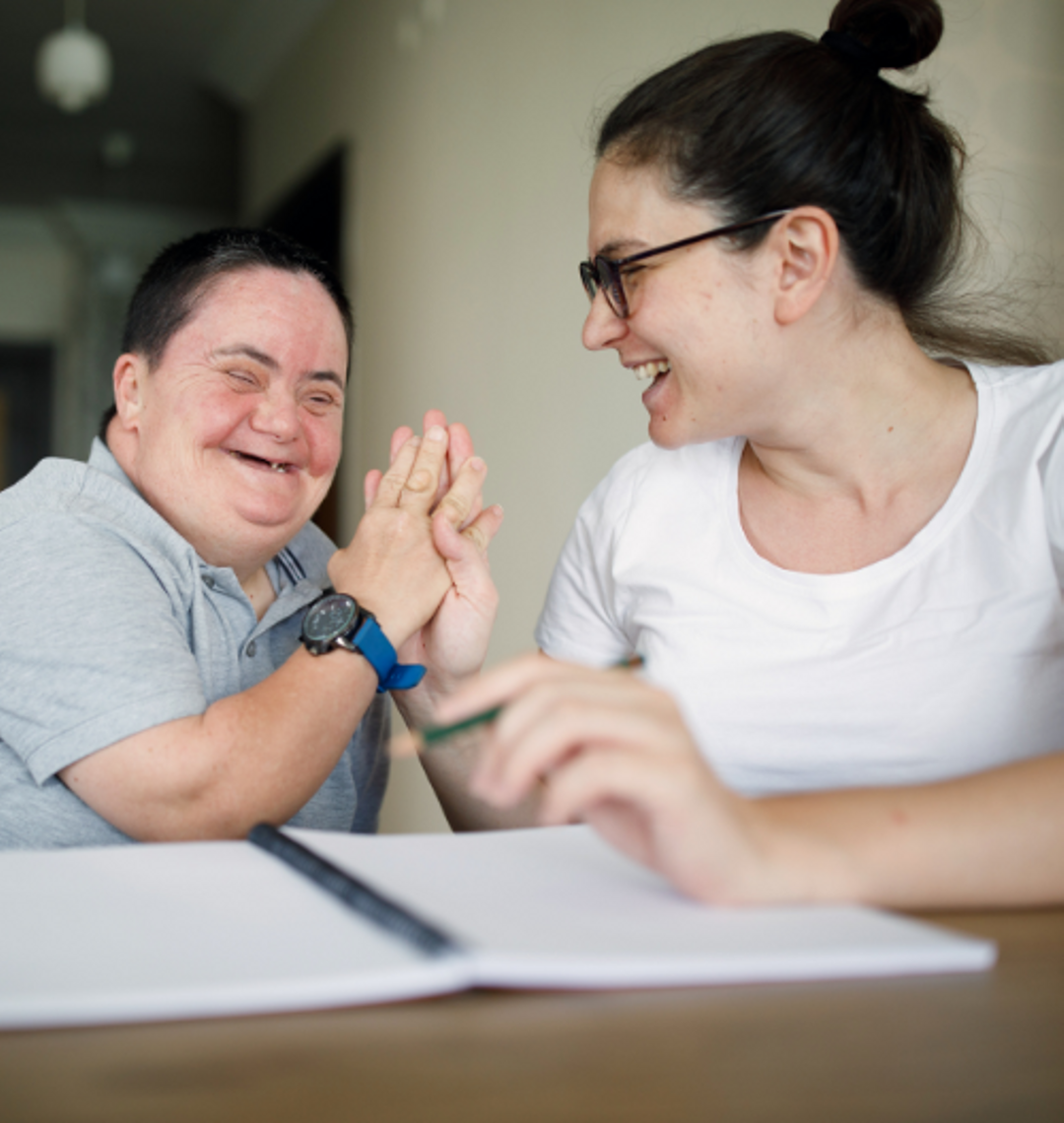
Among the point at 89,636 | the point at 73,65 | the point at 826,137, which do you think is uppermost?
the point at 73,65

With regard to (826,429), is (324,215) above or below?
above

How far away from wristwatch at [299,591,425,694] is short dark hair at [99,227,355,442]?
0.45m

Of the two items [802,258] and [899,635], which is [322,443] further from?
[899,635]

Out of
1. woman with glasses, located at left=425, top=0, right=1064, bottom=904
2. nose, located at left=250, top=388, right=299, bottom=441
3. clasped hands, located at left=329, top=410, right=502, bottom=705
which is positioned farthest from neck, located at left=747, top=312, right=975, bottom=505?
nose, located at left=250, top=388, right=299, bottom=441

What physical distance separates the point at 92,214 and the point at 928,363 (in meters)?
6.58

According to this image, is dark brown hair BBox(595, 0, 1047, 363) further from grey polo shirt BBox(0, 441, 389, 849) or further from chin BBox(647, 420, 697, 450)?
grey polo shirt BBox(0, 441, 389, 849)

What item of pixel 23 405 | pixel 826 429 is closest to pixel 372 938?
pixel 826 429

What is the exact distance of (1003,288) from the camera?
4.91 feet

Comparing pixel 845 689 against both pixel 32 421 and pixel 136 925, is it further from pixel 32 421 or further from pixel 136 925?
pixel 32 421

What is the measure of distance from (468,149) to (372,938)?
2680mm

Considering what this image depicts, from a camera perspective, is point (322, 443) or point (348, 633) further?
point (322, 443)

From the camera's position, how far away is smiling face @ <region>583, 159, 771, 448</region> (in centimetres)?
113

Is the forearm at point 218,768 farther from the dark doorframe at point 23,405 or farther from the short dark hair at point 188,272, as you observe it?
the dark doorframe at point 23,405

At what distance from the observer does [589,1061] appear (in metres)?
0.43
